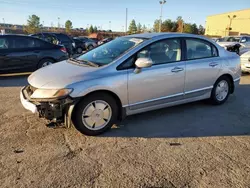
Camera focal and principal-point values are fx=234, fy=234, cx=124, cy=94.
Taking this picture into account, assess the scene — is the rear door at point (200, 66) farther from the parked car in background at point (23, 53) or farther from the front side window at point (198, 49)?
the parked car in background at point (23, 53)

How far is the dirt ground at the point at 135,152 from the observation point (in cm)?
258

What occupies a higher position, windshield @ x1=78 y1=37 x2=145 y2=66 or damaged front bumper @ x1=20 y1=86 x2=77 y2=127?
windshield @ x1=78 y1=37 x2=145 y2=66

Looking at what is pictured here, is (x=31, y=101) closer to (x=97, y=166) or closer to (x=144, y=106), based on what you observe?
(x=97, y=166)

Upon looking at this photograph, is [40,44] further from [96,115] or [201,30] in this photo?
[201,30]

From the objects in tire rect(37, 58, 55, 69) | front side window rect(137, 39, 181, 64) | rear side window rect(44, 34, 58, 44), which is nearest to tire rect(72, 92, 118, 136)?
front side window rect(137, 39, 181, 64)

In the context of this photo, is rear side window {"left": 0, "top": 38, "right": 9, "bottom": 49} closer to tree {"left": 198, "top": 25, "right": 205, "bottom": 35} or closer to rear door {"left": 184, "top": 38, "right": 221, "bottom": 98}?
rear door {"left": 184, "top": 38, "right": 221, "bottom": 98}

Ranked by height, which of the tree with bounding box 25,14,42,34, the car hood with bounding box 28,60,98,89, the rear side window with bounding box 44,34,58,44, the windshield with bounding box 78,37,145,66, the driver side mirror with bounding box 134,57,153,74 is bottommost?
the car hood with bounding box 28,60,98,89

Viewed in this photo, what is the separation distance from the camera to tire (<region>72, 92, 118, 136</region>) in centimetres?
342

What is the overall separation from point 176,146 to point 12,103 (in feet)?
11.9

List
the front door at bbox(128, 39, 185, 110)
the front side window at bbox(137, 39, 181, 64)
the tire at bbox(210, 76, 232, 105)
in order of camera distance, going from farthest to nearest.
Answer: the tire at bbox(210, 76, 232, 105), the front side window at bbox(137, 39, 181, 64), the front door at bbox(128, 39, 185, 110)

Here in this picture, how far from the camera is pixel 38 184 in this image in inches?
97.3

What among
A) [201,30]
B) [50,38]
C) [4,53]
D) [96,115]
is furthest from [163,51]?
[201,30]

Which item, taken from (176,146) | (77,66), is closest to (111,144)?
(176,146)

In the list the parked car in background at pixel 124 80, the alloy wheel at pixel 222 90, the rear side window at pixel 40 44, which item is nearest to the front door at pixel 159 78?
the parked car in background at pixel 124 80
